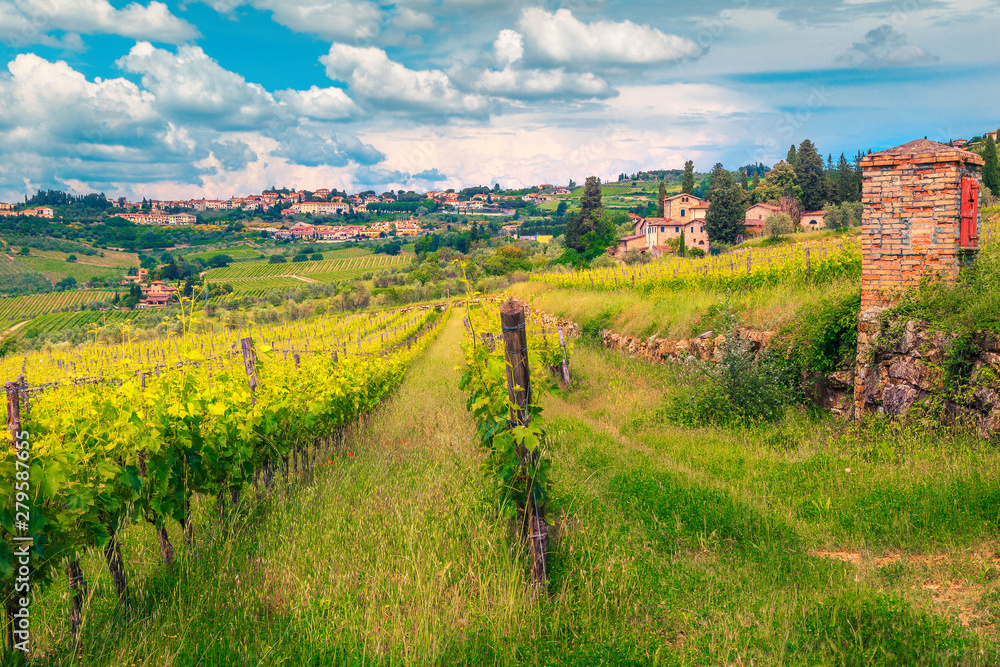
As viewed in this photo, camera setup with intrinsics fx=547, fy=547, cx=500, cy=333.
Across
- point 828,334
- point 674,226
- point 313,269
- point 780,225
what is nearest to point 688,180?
point 674,226

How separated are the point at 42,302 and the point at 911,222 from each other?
87337mm

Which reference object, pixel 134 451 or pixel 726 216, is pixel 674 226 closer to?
pixel 726 216

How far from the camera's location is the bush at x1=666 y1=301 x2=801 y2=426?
Answer: 27.6 ft

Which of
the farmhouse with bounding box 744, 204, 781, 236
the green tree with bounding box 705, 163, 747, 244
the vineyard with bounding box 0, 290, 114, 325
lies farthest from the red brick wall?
the vineyard with bounding box 0, 290, 114, 325

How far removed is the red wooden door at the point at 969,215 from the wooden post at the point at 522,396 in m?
6.87

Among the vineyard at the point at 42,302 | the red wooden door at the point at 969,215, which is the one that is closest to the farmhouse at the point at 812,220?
the red wooden door at the point at 969,215

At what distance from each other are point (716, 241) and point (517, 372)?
6333cm

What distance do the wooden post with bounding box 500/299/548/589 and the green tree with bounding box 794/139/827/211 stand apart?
240 ft

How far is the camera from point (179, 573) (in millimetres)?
3744

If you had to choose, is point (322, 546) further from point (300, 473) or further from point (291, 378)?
point (291, 378)

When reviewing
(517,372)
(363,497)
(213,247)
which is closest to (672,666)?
(517,372)

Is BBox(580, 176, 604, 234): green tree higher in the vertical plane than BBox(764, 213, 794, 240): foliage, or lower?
higher

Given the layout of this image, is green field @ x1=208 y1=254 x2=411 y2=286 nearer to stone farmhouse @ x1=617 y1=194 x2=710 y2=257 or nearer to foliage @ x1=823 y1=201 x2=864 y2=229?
stone farmhouse @ x1=617 y1=194 x2=710 y2=257

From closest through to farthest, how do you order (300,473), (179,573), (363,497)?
(179,573)
(363,497)
(300,473)
